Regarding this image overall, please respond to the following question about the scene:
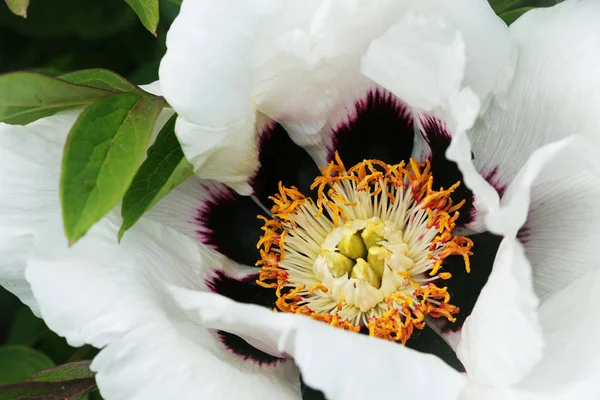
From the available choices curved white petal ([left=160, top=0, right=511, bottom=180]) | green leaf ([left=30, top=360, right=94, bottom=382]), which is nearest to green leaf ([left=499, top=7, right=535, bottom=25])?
curved white petal ([left=160, top=0, right=511, bottom=180])

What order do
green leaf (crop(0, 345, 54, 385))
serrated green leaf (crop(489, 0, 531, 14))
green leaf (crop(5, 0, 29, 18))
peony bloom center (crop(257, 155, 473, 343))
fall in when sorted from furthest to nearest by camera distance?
green leaf (crop(0, 345, 54, 385))
serrated green leaf (crop(489, 0, 531, 14))
peony bloom center (crop(257, 155, 473, 343))
green leaf (crop(5, 0, 29, 18))

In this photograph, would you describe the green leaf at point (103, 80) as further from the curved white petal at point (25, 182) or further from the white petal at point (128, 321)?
the white petal at point (128, 321)

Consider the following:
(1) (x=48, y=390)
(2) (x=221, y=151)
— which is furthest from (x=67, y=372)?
(2) (x=221, y=151)

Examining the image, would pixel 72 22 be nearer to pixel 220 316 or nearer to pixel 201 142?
pixel 201 142

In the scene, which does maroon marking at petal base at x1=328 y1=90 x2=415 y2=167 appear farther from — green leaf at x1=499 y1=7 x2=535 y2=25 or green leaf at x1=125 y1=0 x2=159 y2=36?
green leaf at x1=125 y1=0 x2=159 y2=36

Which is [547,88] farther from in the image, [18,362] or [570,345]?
[18,362]

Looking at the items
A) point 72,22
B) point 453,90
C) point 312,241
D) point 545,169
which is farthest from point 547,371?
point 72,22
